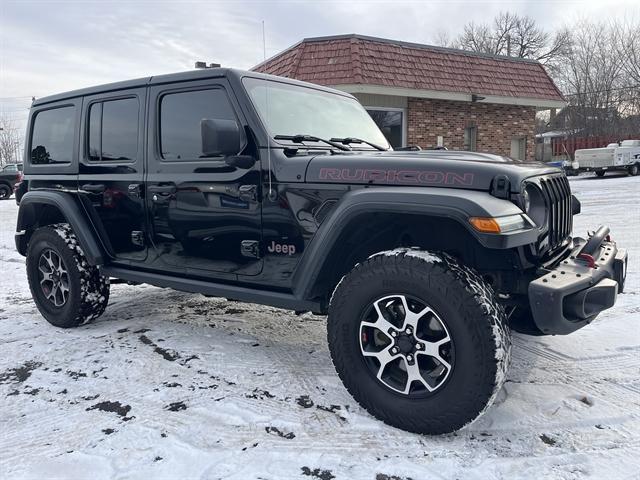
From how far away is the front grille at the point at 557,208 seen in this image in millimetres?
2807

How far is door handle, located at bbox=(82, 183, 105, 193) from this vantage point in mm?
3904

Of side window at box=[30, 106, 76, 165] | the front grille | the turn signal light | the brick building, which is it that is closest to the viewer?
the turn signal light

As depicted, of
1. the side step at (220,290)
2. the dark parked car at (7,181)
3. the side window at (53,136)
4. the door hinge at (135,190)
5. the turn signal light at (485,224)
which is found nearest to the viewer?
the turn signal light at (485,224)

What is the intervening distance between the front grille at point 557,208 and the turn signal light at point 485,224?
66 cm

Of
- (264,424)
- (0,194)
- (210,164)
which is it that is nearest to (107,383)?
(264,424)

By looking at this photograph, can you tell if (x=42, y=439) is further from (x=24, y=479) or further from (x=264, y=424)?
(x=264, y=424)

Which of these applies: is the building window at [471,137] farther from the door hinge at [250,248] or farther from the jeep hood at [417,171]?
the door hinge at [250,248]

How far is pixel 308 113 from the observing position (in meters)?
3.53

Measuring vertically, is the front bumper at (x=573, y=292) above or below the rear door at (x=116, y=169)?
below

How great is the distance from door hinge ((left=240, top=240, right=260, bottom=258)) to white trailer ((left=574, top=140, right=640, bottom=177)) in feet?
69.2

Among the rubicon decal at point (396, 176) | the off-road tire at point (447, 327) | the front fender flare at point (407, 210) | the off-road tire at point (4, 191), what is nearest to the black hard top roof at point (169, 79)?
the rubicon decal at point (396, 176)

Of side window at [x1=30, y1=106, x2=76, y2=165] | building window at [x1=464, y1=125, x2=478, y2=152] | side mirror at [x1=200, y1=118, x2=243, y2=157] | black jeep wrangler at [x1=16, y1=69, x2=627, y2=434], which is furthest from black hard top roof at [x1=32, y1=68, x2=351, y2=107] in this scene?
building window at [x1=464, y1=125, x2=478, y2=152]

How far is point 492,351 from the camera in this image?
7.50ft

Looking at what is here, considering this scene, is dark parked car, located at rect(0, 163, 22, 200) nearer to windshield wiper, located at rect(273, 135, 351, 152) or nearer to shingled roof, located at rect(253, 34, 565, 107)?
shingled roof, located at rect(253, 34, 565, 107)
